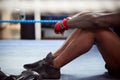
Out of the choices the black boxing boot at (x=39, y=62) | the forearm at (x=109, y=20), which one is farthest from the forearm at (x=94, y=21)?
the black boxing boot at (x=39, y=62)

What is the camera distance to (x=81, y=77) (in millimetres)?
1347

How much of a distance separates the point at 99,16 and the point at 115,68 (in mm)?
322

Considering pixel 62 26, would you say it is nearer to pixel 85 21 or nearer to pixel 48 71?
pixel 85 21

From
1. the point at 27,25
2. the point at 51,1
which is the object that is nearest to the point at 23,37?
the point at 27,25

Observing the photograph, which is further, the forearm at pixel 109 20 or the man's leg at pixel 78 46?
the man's leg at pixel 78 46

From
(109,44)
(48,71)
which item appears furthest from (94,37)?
(48,71)

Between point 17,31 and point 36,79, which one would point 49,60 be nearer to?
point 36,79

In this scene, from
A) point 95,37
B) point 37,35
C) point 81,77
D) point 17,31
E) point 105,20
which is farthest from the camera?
point 17,31

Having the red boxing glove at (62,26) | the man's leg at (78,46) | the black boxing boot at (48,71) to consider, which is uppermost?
the red boxing glove at (62,26)

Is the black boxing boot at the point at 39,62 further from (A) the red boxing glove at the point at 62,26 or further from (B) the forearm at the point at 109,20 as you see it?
(B) the forearm at the point at 109,20

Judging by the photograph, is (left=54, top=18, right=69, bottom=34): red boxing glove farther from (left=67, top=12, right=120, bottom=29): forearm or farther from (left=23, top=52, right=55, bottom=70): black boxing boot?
(left=23, top=52, right=55, bottom=70): black boxing boot

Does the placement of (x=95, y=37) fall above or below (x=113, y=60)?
above

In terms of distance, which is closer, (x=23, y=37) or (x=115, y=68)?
(x=115, y=68)

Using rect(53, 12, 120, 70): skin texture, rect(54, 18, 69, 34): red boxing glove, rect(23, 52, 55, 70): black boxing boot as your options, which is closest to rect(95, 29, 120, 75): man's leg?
rect(53, 12, 120, 70): skin texture
